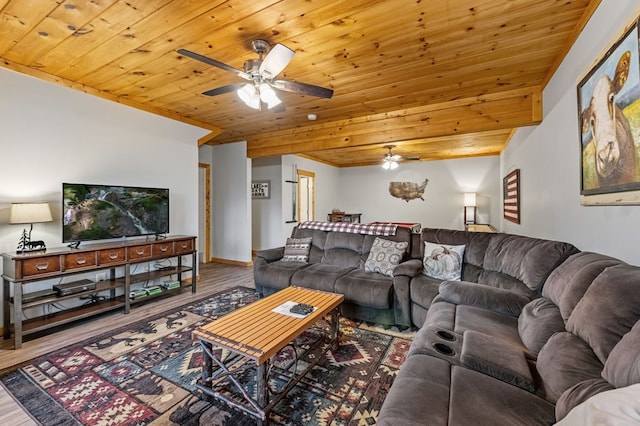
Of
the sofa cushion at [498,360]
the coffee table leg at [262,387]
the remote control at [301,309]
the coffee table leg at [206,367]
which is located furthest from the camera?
the remote control at [301,309]

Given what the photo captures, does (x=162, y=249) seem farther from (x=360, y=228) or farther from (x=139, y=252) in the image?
(x=360, y=228)

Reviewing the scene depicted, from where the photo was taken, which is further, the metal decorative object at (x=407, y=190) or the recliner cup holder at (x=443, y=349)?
the metal decorative object at (x=407, y=190)

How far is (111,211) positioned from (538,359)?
4057 millimetres

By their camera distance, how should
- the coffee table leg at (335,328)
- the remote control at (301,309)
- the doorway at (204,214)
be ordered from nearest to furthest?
1. the remote control at (301,309)
2. the coffee table leg at (335,328)
3. the doorway at (204,214)

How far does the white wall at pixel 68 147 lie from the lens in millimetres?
2670

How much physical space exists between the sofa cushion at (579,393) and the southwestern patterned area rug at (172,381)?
97 centimetres

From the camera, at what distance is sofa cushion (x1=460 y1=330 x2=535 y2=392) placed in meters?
1.17

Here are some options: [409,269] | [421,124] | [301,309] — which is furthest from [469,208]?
[301,309]

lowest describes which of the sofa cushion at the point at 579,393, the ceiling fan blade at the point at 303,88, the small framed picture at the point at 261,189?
the sofa cushion at the point at 579,393

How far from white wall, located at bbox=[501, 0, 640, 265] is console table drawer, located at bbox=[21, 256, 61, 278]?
14.0ft

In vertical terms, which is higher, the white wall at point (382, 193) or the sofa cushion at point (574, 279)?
the white wall at point (382, 193)

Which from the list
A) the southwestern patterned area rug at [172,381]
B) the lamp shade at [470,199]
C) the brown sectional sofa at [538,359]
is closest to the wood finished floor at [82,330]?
the southwestern patterned area rug at [172,381]

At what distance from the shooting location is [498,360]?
4.09 ft

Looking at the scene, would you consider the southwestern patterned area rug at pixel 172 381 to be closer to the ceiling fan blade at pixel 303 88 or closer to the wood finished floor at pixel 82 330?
the wood finished floor at pixel 82 330
